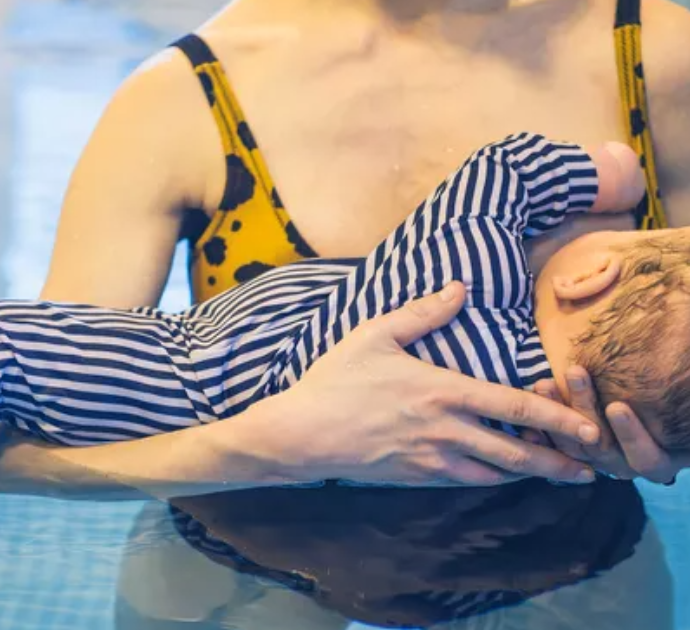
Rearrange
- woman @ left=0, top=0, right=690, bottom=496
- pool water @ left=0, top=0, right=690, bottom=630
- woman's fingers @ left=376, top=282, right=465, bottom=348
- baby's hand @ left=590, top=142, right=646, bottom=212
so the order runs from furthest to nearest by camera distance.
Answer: woman @ left=0, top=0, right=690, bottom=496 < baby's hand @ left=590, top=142, right=646, bottom=212 < woman's fingers @ left=376, top=282, right=465, bottom=348 < pool water @ left=0, top=0, right=690, bottom=630

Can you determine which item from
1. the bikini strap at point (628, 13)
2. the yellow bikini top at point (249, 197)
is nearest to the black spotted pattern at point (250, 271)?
the yellow bikini top at point (249, 197)

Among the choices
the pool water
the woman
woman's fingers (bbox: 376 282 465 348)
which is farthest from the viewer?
the woman

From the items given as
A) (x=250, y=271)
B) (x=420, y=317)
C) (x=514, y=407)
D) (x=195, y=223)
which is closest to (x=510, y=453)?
(x=514, y=407)

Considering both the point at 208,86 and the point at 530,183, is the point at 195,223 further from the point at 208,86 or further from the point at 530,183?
the point at 530,183

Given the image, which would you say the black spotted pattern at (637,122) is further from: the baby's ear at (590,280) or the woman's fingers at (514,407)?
the woman's fingers at (514,407)

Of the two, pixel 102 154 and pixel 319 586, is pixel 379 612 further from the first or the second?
pixel 102 154

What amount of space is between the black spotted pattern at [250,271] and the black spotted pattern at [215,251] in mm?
26

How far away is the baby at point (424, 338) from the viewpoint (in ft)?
3.58

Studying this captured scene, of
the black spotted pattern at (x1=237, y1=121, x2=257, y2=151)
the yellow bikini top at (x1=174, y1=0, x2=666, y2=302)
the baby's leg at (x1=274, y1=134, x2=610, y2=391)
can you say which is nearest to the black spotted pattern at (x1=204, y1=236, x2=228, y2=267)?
the yellow bikini top at (x1=174, y1=0, x2=666, y2=302)

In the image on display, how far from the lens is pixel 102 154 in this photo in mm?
1371

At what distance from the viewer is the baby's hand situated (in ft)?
4.09

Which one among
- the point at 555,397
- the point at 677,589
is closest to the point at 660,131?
the point at 555,397

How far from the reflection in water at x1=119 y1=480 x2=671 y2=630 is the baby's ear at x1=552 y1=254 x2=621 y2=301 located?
20cm

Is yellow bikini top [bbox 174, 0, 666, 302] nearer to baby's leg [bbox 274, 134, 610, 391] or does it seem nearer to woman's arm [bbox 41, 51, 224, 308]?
woman's arm [bbox 41, 51, 224, 308]
